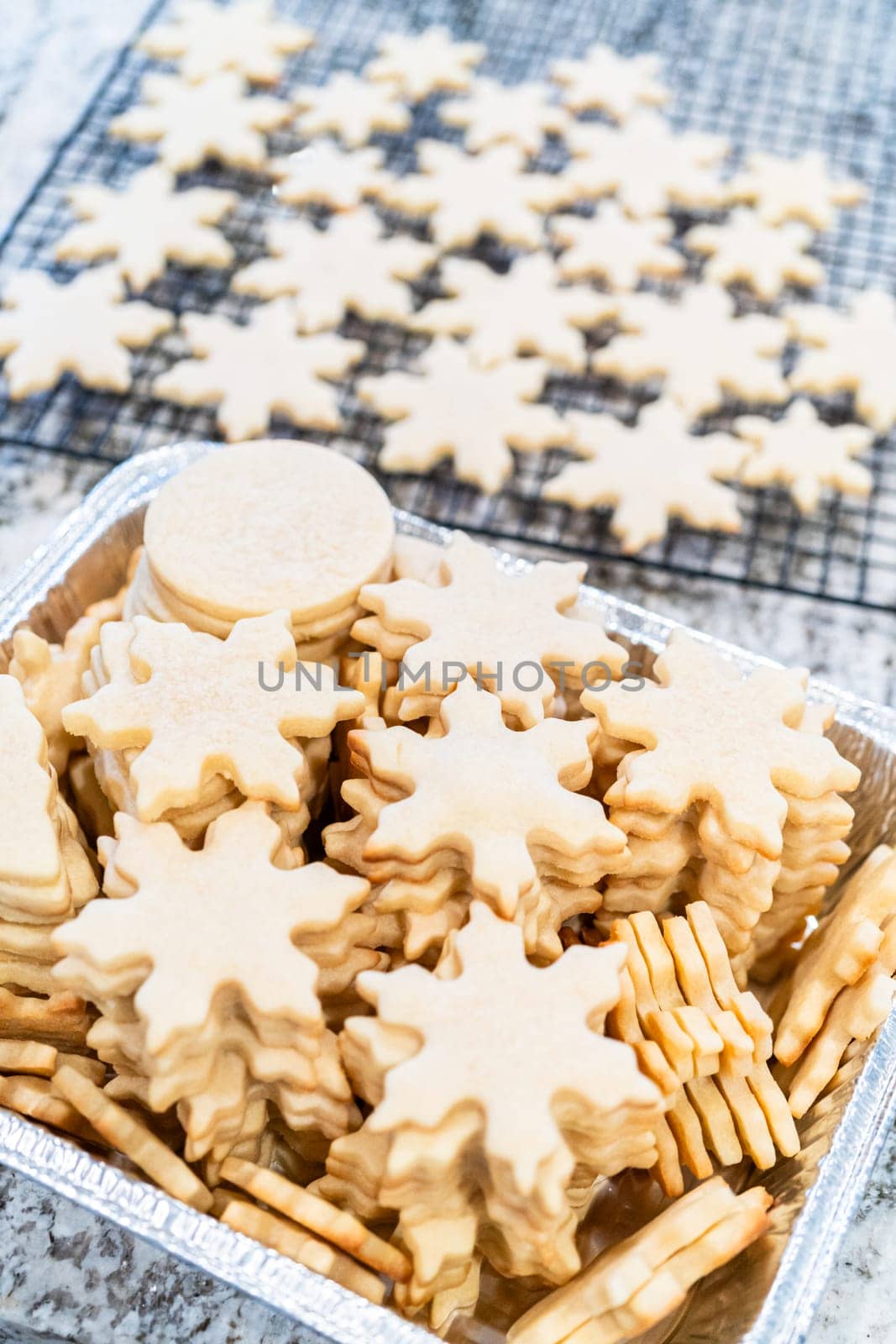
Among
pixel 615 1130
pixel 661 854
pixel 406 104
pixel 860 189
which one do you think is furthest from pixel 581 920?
pixel 406 104

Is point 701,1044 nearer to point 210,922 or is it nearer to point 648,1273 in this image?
point 648,1273

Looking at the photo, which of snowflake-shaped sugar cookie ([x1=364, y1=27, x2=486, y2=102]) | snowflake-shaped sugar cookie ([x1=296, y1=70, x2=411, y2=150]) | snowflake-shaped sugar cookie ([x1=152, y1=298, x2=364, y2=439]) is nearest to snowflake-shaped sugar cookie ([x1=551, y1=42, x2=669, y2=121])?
snowflake-shaped sugar cookie ([x1=364, y1=27, x2=486, y2=102])

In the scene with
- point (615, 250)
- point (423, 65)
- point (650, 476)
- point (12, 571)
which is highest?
point (423, 65)

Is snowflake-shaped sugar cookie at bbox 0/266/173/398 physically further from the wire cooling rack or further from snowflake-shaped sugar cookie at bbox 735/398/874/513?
snowflake-shaped sugar cookie at bbox 735/398/874/513

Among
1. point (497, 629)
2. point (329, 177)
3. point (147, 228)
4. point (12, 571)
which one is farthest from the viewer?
point (329, 177)

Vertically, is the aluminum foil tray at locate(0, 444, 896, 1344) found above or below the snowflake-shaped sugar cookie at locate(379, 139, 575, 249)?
below

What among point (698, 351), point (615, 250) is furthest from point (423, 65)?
point (698, 351)

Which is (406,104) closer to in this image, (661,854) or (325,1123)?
(661,854)
